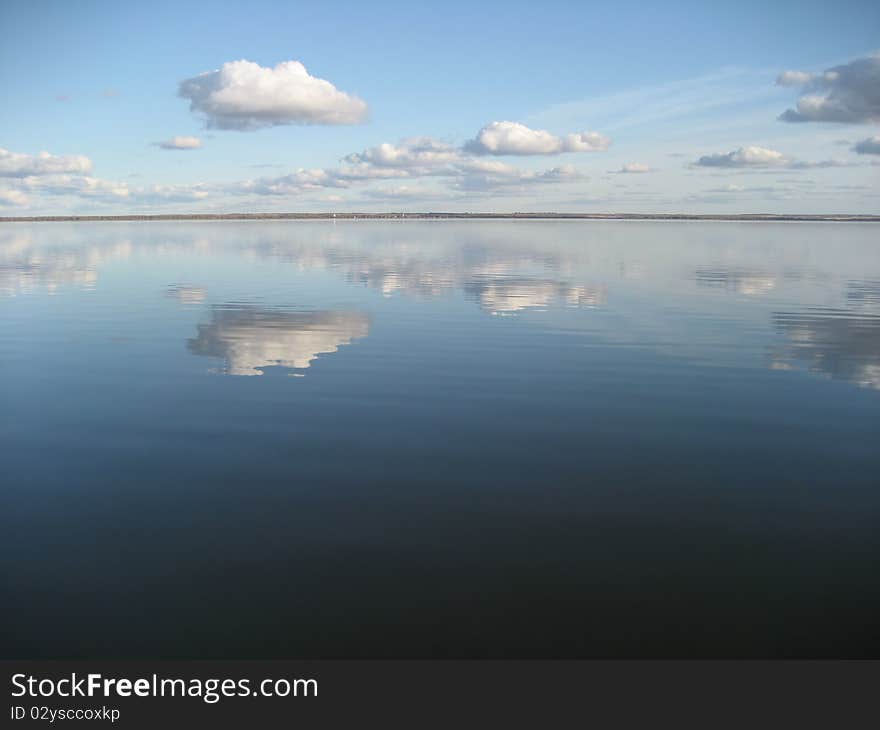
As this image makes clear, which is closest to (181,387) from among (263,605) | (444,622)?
(263,605)

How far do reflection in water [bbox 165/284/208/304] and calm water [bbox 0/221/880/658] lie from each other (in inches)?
391

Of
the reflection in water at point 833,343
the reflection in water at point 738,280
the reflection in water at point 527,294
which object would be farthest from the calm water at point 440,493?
the reflection in water at point 738,280

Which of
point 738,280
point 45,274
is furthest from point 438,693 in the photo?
point 45,274

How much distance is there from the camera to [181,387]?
17500 mm

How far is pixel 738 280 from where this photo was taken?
45.8m

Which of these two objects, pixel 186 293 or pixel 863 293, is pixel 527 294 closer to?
pixel 186 293

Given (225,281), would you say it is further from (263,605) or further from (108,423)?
(263,605)

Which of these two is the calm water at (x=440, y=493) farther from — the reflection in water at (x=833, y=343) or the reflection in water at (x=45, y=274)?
the reflection in water at (x=45, y=274)

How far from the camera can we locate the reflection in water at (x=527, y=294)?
32.6 metres

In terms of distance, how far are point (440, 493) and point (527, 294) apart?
89.7ft

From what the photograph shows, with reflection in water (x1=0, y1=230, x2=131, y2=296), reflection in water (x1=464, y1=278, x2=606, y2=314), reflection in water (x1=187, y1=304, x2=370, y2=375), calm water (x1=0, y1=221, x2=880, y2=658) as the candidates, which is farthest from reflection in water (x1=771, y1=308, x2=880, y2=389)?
reflection in water (x1=0, y1=230, x2=131, y2=296)

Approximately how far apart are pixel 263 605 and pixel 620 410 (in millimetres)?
10136

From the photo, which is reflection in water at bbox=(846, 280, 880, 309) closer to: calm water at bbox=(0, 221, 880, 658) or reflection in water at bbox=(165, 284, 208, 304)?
calm water at bbox=(0, 221, 880, 658)

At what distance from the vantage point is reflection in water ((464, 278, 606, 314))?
3259 cm
